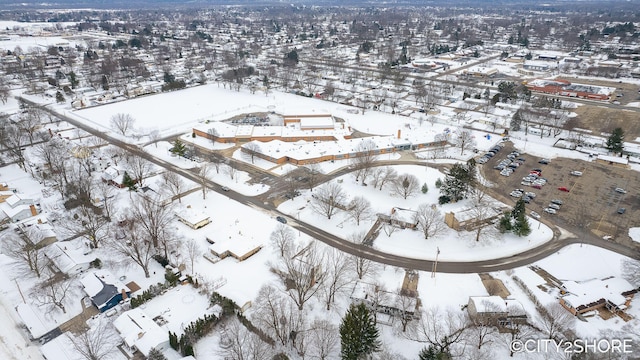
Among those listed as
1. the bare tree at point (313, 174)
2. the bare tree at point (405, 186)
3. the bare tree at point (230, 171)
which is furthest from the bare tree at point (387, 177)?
the bare tree at point (230, 171)

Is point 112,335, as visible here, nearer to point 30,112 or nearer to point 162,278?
point 162,278

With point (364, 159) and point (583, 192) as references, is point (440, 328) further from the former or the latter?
point (583, 192)

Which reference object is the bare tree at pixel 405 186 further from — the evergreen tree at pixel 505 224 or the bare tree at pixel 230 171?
the bare tree at pixel 230 171

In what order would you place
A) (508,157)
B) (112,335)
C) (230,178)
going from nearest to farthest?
1. (112,335)
2. (230,178)
3. (508,157)

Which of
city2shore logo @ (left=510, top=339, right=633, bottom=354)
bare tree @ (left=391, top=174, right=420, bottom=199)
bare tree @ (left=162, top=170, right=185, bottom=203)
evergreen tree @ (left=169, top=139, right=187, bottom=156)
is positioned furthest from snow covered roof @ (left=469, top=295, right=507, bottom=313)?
evergreen tree @ (left=169, top=139, right=187, bottom=156)

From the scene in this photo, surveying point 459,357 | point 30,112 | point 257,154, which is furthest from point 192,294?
point 30,112
